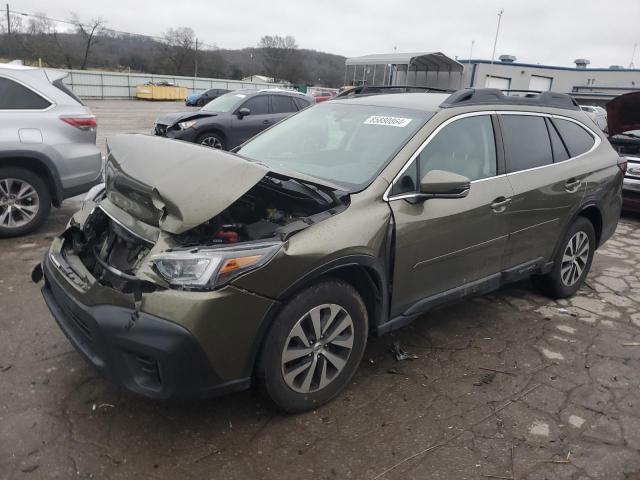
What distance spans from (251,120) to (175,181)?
367 inches

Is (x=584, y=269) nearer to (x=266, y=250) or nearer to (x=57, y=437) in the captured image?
(x=266, y=250)

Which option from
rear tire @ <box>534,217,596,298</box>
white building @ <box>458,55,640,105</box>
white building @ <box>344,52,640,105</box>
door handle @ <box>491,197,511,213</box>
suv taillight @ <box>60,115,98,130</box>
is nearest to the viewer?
door handle @ <box>491,197,511,213</box>

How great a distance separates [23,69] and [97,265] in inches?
155

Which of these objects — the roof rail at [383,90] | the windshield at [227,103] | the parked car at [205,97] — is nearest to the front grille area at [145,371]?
the roof rail at [383,90]

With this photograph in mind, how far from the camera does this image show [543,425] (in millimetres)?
2867

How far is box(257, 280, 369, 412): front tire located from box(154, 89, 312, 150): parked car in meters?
8.48

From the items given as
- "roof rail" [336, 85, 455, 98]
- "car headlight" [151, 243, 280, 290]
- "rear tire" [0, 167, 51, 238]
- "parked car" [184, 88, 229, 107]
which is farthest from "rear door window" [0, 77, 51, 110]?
"parked car" [184, 88, 229, 107]

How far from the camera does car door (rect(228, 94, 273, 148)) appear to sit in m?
11.4

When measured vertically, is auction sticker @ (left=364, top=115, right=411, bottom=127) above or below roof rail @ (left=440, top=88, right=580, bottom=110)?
below

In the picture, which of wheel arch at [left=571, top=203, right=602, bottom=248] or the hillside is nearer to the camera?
wheel arch at [left=571, top=203, right=602, bottom=248]

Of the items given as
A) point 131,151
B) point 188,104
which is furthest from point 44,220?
point 188,104

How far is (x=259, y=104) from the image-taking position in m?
11.9

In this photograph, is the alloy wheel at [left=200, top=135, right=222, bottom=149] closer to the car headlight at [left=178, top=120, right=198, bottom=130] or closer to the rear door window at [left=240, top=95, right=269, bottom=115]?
the car headlight at [left=178, top=120, right=198, bottom=130]

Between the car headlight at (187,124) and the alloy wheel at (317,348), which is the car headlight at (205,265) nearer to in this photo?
the alloy wheel at (317,348)
